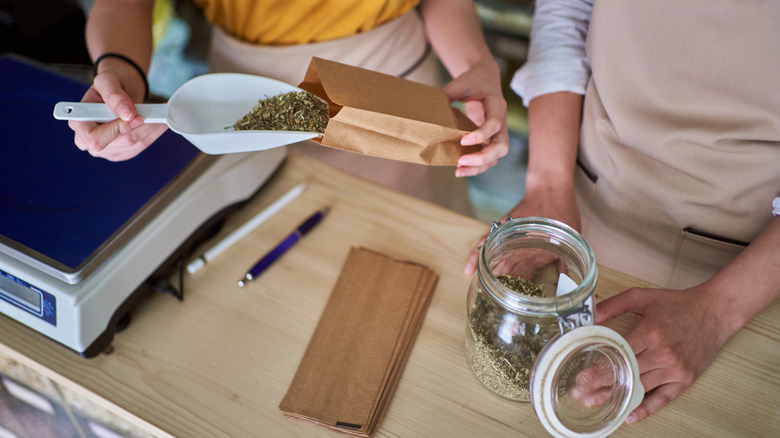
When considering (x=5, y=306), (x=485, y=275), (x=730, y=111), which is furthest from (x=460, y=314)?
(x=5, y=306)

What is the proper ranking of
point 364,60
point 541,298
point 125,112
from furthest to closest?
point 364,60 < point 125,112 < point 541,298

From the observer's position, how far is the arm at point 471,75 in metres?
0.89

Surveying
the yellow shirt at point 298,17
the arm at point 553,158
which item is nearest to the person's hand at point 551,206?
the arm at point 553,158

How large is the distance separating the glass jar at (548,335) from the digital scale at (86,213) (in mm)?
436

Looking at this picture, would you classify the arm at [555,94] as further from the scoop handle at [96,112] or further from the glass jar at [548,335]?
the scoop handle at [96,112]

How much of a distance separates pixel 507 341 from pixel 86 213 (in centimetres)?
59

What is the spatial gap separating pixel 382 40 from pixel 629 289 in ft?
2.34

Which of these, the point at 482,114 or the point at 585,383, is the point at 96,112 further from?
the point at 585,383

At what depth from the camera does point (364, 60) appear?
121cm

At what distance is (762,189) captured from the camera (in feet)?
2.89

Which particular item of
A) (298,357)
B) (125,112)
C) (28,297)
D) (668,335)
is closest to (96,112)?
(125,112)

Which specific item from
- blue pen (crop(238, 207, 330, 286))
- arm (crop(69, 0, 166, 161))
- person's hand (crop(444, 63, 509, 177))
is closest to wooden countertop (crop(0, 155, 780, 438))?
blue pen (crop(238, 207, 330, 286))

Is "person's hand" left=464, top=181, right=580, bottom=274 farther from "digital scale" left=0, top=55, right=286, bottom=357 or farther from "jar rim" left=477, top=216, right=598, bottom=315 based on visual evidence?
"digital scale" left=0, top=55, right=286, bottom=357

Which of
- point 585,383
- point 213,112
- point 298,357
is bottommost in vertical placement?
point 298,357
